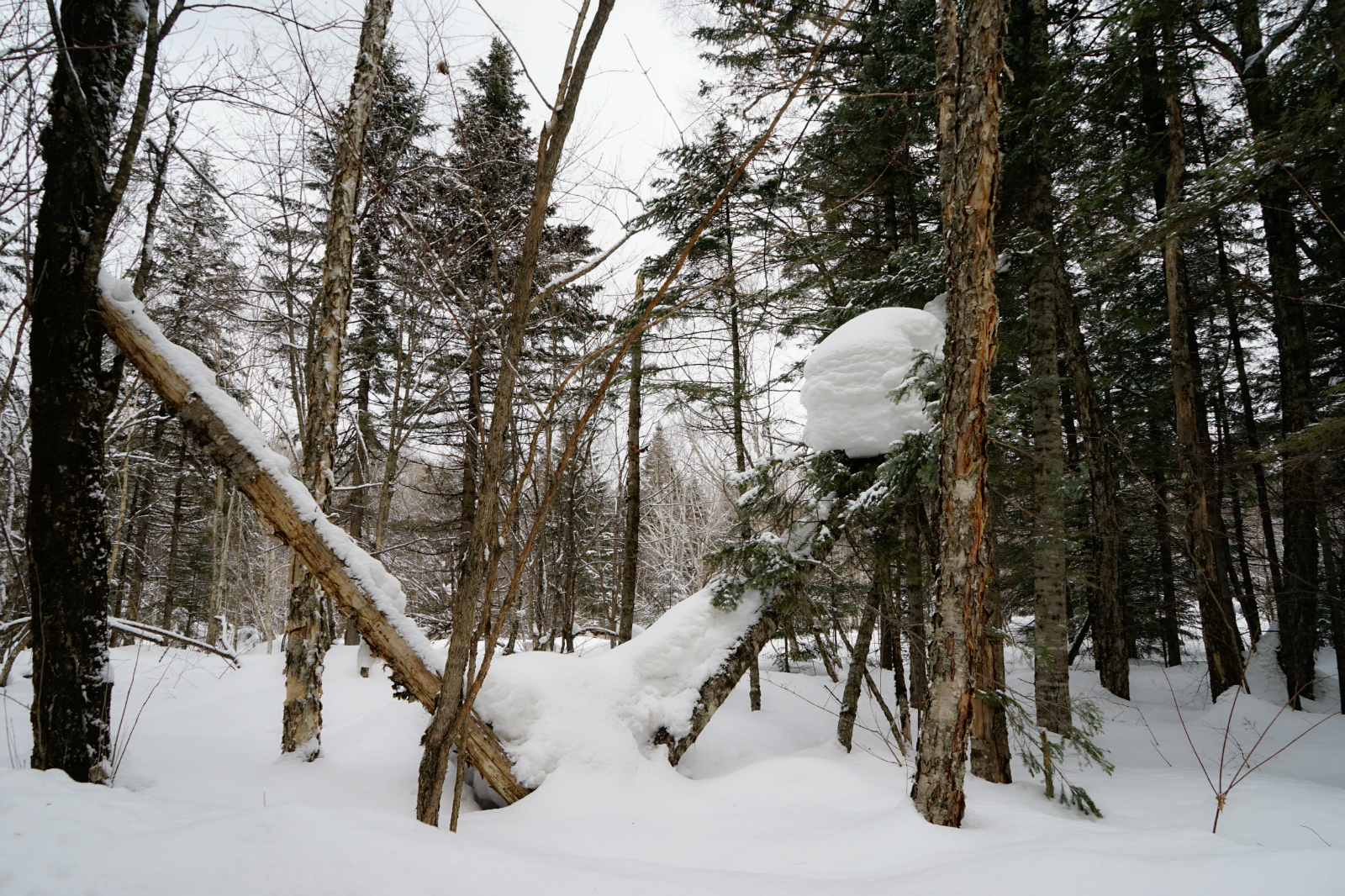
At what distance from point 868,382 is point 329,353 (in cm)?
426

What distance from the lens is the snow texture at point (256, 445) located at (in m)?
2.98

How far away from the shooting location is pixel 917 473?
4.11m

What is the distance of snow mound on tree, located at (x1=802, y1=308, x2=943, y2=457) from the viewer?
4.45 m

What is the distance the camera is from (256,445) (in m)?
3.02

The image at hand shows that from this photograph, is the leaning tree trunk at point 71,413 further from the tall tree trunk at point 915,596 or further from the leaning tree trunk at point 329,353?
the tall tree trunk at point 915,596

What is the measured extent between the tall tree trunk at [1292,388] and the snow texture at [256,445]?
36.7 ft

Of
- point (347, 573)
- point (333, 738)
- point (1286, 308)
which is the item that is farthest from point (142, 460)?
point (1286, 308)

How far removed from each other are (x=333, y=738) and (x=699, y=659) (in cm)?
298

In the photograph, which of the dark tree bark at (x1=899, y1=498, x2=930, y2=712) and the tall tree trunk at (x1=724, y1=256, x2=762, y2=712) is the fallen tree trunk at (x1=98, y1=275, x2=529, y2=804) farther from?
the tall tree trunk at (x1=724, y1=256, x2=762, y2=712)

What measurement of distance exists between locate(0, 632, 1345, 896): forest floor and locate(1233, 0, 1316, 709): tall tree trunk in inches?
162

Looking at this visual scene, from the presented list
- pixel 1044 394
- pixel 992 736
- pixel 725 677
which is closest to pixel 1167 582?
pixel 1044 394

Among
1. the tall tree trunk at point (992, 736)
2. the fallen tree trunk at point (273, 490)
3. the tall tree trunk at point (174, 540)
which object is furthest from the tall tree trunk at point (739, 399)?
the tall tree trunk at point (174, 540)

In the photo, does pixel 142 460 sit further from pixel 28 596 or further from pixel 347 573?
pixel 347 573

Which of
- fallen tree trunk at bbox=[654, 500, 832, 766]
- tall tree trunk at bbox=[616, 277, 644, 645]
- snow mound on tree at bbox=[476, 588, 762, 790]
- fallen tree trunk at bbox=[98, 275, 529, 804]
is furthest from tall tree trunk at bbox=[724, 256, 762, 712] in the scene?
fallen tree trunk at bbox=[98, 275, 529, 804]
